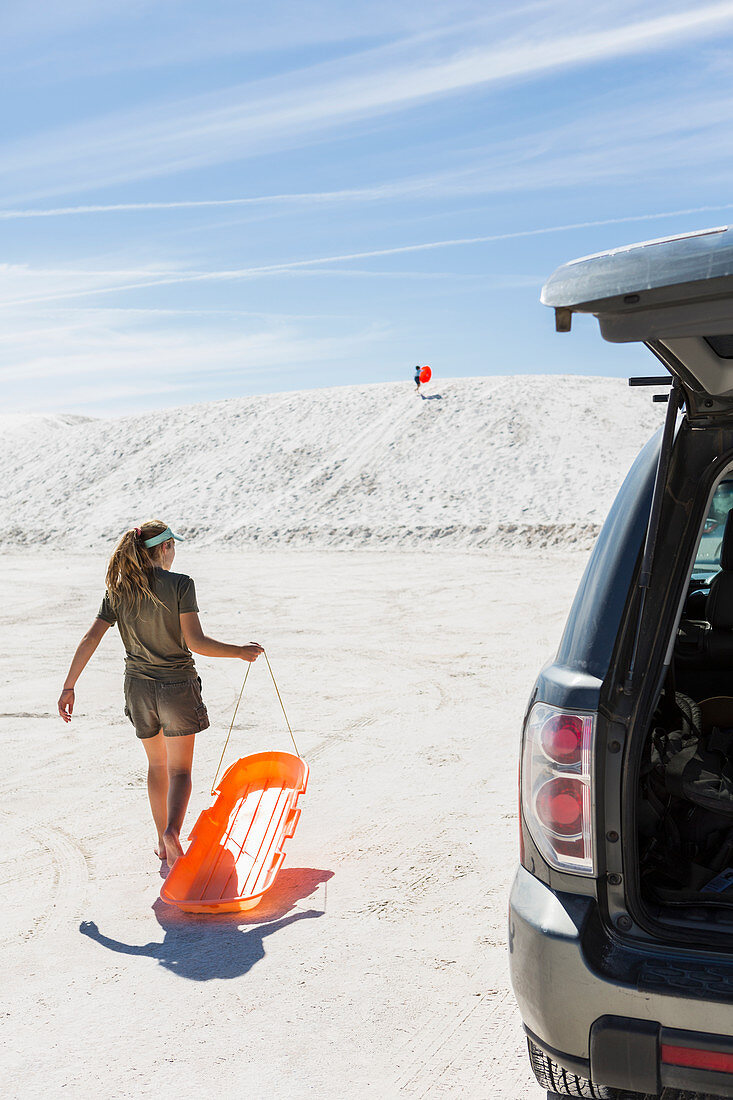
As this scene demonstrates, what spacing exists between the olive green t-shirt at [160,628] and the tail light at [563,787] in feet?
8.29

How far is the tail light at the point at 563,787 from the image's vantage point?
2367 mm

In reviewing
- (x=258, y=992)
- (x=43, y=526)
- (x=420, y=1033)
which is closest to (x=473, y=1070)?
(x=420, y=1033)

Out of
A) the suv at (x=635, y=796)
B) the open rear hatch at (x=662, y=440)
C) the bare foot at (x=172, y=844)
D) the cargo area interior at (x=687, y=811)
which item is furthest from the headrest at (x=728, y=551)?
the bare foot at (x=172, y=844)

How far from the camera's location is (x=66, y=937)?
161 inches

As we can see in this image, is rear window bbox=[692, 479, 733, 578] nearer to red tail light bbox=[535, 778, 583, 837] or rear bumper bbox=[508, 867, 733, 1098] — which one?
red tail light bbox=[535, 778, 583, 837]

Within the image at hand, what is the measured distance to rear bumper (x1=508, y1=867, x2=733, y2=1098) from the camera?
2131 mm

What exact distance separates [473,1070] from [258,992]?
0.89m

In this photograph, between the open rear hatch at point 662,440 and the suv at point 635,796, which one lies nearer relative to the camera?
the open rear hatch at point 662,440

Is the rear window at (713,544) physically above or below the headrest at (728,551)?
below

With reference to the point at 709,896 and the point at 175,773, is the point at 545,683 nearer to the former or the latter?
the point at 709,896

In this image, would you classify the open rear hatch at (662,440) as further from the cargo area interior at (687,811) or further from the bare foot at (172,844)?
the bare foot at (172,844)

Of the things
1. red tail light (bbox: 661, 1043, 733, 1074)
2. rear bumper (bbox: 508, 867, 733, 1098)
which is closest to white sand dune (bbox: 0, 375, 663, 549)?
rear bumper (bbox: 508, 867, 733, 1098)

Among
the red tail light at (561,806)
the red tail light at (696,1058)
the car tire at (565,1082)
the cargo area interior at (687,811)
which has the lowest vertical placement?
the car tire at (565,1082)

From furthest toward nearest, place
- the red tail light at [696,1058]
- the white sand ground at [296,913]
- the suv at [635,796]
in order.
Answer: the white sand ground at [296,913] → the red tail light at [696,1058] → the suv at [635,796]
